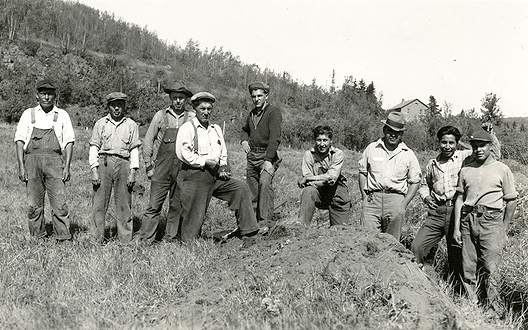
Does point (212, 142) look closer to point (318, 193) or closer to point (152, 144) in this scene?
point (152, 144)

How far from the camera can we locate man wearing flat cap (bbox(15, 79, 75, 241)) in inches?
248

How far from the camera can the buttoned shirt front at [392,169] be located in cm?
582


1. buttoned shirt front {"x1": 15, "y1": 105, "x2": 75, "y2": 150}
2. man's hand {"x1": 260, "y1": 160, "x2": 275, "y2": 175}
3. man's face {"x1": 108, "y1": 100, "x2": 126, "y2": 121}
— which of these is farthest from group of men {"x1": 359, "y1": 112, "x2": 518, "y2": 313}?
buttoned shirt front {"x1": 15, "y1": 105, "x2": 75, "y2": 150}

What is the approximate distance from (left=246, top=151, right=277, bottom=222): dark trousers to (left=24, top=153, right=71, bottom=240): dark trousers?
2594mm

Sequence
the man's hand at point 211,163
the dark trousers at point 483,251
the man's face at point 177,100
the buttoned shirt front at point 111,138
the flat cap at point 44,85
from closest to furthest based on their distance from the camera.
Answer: the dark trousers at point 483,251 → the man's hand at point 211,163 → the flat cap at point 44,85 → the buttoned shirt front at point 111,138 → the man's face at point 177,100

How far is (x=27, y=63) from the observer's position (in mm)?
56906

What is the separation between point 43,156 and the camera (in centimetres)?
629

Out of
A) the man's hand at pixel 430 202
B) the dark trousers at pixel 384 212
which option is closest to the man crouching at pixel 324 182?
the dark trousers at pixel 384 212

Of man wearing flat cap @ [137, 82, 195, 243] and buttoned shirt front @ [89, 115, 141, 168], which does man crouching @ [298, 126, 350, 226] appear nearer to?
man wearing flat cap @ [137, 82, 195, 243]

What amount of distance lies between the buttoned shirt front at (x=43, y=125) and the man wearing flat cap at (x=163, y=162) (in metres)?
1.11

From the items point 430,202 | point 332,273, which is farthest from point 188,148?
point 430,202

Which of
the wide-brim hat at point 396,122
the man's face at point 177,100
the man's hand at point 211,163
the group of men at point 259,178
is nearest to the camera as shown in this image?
the group of men at point 259,178

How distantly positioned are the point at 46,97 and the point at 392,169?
4.73m

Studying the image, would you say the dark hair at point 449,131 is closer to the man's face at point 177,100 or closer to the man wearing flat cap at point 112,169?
the man's face at point 177,100
